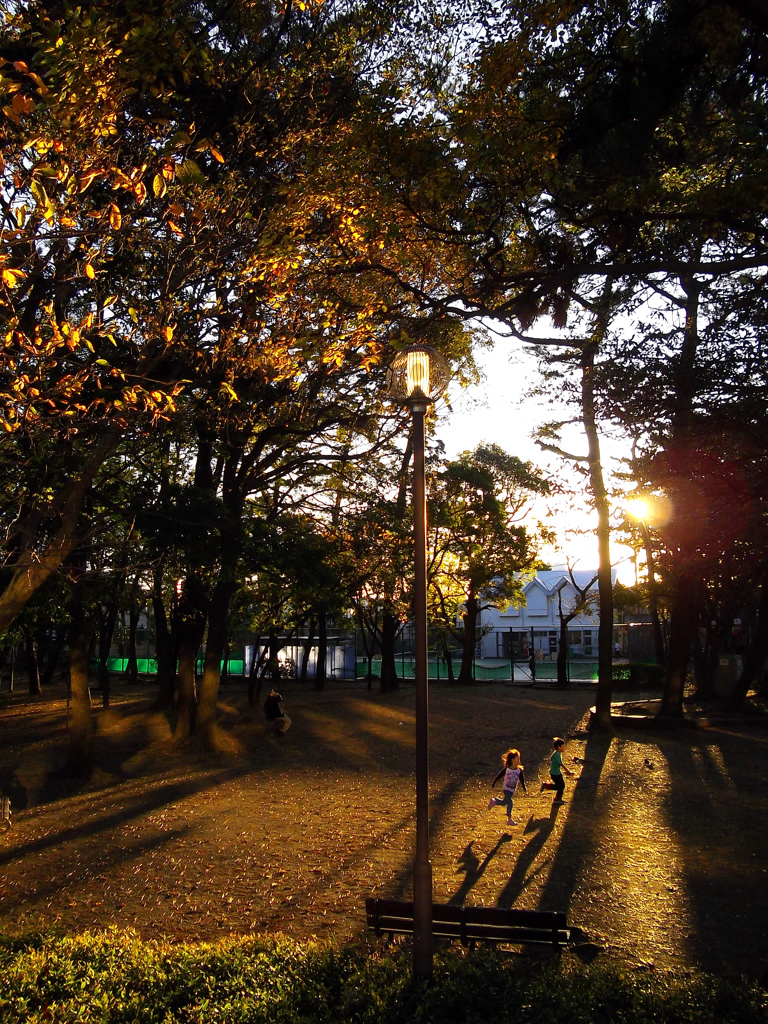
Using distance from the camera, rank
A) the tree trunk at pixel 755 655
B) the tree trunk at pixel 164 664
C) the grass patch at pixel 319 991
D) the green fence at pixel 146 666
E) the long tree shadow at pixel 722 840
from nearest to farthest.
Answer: the grass patch at pixel 319 991 → the long tree shadow at pixel 722 840 → the tree trunk at pixel 755 655 → the tree trunk at pixel 164 664 → the green fence at pixel 146 666

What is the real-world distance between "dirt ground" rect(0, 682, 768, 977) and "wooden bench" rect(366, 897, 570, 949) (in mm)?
459

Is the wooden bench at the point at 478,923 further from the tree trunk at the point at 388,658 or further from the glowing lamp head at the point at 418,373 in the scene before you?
the tree trunk at the point at 388,658

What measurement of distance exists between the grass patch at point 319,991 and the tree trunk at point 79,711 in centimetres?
1013

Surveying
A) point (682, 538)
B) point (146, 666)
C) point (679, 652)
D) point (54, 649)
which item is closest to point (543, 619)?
point (146, 666)

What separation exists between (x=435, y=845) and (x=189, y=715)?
32.5 feet

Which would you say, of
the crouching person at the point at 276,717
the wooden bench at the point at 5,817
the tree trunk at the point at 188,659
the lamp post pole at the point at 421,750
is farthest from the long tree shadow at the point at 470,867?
the crouching person at the point at 276,717

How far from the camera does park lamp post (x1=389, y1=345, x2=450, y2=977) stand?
6285 mm

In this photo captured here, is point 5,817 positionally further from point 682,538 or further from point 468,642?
point 468,642

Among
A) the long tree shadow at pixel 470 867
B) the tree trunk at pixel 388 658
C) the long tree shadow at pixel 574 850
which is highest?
the tree trunk at pixel 388 658

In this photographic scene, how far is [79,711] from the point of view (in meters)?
16.0

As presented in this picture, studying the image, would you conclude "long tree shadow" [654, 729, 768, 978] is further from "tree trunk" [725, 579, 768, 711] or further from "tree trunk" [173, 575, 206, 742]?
"tree trunk" [173, 575, 206, 742]

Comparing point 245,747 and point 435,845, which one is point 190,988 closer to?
point 435,845

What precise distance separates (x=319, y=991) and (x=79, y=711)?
39.5 feet

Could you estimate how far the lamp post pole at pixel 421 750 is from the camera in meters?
6.08
